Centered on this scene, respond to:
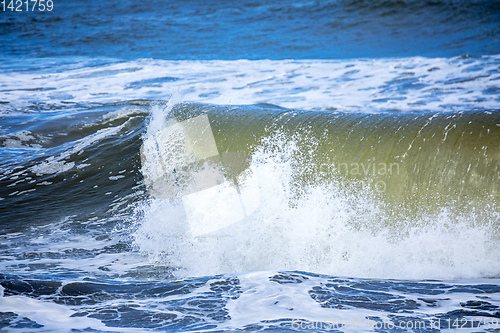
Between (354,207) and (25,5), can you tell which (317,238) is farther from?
(25,5)

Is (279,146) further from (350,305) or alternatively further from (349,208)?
(350,305)

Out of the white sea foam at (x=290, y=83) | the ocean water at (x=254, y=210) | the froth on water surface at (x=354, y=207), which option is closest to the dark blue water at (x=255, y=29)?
the white sea foam at (x=290, y=83)

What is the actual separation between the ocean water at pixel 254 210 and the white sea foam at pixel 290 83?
88mm

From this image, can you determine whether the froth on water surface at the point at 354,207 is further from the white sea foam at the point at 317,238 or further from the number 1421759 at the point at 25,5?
the number 1421759 at the point at 25,5

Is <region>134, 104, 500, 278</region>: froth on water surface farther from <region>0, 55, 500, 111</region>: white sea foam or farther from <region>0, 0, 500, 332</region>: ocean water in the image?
<region>0, 55, 500, 111</region>: white sea foam

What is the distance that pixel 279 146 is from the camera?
4.54 metres

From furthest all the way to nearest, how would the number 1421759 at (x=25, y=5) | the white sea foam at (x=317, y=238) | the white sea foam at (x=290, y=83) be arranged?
the number 1421759 at (x=25, y=5) → the white sea foam at (x=290, y=83) → the white sea foam at (x=317, y=238)

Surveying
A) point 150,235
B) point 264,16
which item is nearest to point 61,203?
point 150,235

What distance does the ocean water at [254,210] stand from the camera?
268 cm

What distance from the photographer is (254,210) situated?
4.09 metres

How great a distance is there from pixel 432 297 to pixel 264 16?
15543 mm

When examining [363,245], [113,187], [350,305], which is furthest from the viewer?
[113,187]

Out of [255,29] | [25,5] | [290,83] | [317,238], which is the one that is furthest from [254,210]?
[25,5]

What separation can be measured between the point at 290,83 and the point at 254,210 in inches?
218
